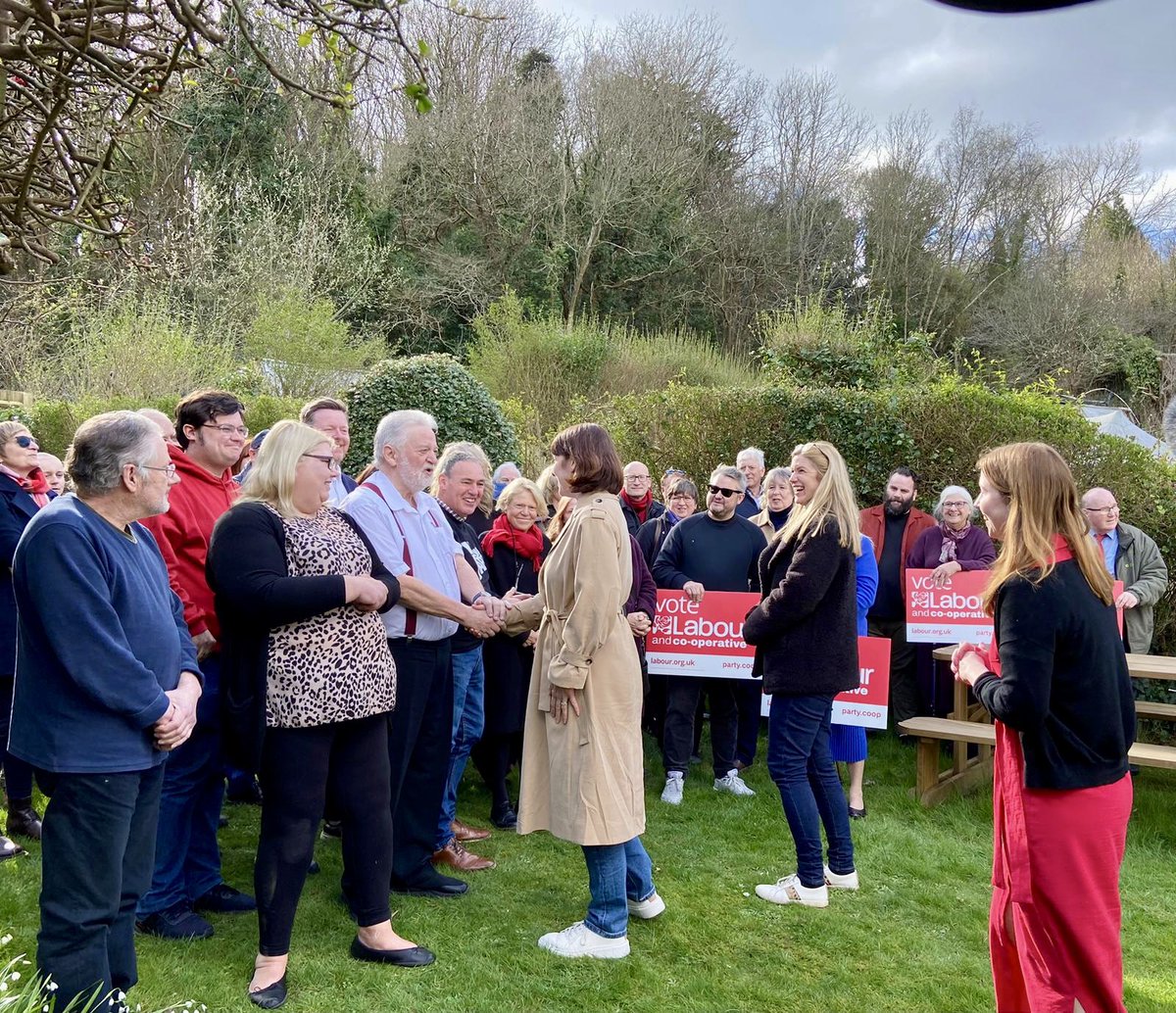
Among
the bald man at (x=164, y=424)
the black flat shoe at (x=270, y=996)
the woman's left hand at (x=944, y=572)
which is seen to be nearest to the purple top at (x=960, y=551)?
the woman's left hand at (x=944, y=572)

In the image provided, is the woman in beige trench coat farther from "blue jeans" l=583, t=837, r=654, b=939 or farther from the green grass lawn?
the green grass lawn

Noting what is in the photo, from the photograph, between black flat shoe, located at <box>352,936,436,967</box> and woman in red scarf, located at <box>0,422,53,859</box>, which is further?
woman in red scarf, located at <box>0,422,53,859</box>

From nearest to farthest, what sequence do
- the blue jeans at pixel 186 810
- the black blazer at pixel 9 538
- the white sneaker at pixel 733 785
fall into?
the blue jeans at pixel 186 810
the black blazer at pixel 9 538
the white sneaker at pixel 733 785

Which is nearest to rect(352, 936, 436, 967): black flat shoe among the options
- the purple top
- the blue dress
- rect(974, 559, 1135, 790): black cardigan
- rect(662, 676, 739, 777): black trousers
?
rect(974, 559, 1135, 790): black cardigan

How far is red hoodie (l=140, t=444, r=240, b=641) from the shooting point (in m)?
4.15

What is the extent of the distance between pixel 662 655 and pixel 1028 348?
82.0ft

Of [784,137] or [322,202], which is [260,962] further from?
[784,137]

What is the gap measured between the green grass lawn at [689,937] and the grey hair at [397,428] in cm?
218

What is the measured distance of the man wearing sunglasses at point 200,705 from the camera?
4.10m

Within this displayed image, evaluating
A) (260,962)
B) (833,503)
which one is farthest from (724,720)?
(260,962)

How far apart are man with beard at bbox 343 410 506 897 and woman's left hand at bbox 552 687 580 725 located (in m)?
0.51

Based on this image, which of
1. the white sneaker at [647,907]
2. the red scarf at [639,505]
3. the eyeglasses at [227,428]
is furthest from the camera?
the red scarf at [639,505]

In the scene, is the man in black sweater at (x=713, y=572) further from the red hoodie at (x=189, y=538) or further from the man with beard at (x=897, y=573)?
the red hoodie at (x=189, y=538)

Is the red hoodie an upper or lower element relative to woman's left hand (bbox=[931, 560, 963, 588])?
upper
